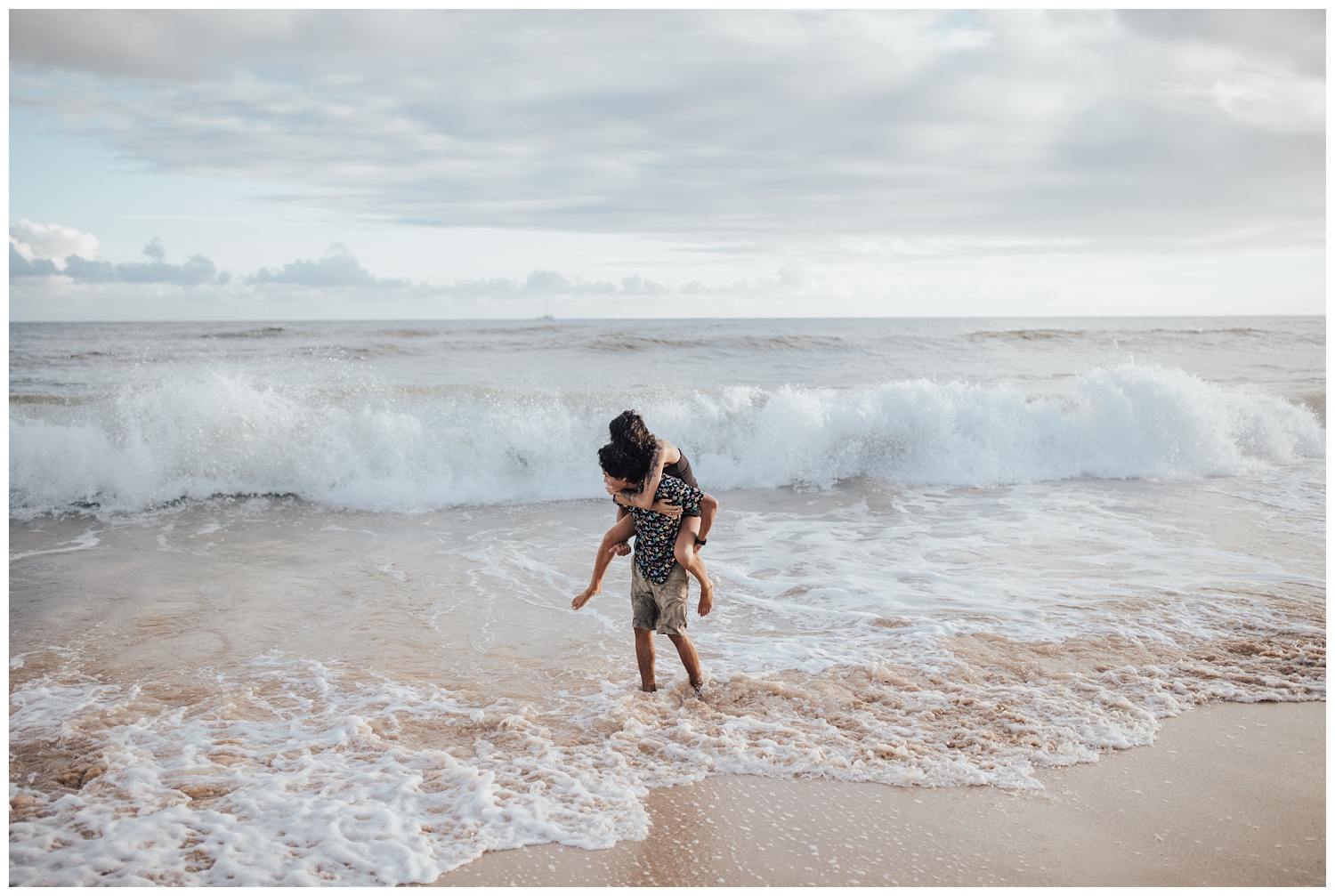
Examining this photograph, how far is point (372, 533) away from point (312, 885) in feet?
19.1

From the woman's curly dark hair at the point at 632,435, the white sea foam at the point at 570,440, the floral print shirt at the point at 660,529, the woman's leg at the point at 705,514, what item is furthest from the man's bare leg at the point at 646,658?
the white sea foam at the point at 570,440

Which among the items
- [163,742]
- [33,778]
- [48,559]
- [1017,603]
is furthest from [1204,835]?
[48,559]

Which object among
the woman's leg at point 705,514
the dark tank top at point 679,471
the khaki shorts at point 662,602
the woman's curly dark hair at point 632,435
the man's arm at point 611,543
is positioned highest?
the woman's curly dark hair at point 632,435

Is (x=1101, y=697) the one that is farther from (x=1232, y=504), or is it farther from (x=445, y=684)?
(x=1232, y=504)

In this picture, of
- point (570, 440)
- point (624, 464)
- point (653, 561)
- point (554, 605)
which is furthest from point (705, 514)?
point (570, 440)

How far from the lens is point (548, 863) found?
3.04m

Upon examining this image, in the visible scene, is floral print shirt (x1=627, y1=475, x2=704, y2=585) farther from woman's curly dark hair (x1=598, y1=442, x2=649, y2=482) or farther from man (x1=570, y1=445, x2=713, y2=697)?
woman's curly dark hair (x1=598, y1=442, x2=649, y2=482)

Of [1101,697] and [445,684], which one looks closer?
[1101,697]

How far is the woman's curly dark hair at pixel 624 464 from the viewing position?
12.9ft

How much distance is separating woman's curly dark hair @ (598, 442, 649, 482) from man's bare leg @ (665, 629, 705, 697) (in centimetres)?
95

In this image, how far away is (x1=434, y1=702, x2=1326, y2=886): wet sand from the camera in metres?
2.98

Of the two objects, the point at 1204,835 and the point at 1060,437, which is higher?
the point at 1060,437

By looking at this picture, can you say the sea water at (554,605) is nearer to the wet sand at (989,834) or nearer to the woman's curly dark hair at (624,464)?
the wet sand at (989,834)

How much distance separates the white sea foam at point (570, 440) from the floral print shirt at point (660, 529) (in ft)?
20.0
